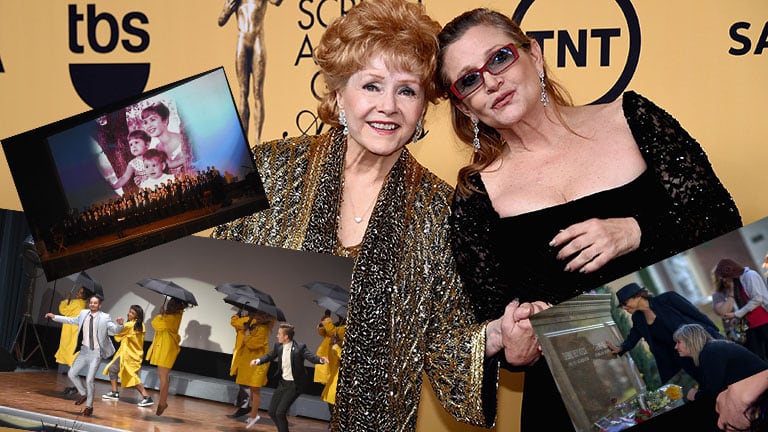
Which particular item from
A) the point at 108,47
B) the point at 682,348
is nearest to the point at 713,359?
the point at 682,348

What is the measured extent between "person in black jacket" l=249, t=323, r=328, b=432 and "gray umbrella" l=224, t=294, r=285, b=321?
3cm

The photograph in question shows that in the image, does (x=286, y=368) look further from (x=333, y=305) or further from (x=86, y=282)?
(x=86, y=282)

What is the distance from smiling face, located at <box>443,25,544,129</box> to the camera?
2.17m

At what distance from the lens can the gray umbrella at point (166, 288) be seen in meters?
2.15

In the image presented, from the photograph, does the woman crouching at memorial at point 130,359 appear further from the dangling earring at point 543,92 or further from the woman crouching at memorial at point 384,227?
the dangling earring at point 543,92

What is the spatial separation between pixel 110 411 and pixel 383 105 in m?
0.96

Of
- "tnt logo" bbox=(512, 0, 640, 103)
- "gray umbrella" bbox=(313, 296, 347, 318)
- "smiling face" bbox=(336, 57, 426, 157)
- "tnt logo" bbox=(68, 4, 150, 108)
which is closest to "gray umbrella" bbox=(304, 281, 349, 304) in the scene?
"gray umbrella" bbox=(313, 296, 347, 318)

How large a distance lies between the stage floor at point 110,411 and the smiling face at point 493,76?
0.84 metres

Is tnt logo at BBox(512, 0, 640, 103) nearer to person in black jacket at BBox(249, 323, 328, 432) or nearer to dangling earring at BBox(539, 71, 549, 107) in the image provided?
dangling earring at BBox(539, 71, 549, 107)

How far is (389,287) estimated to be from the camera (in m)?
2.21

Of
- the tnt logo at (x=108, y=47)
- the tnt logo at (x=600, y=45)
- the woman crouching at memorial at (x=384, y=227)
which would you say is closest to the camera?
the woman crouching at memorial at (x=384, y=227)

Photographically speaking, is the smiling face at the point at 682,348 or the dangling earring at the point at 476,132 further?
the dangling earring at the point at 476,132

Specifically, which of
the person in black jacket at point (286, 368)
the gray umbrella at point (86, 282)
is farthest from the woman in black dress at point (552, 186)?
the gray umbrella at point (86, 282)

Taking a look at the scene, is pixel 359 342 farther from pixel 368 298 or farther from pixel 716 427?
pixel 716 427
